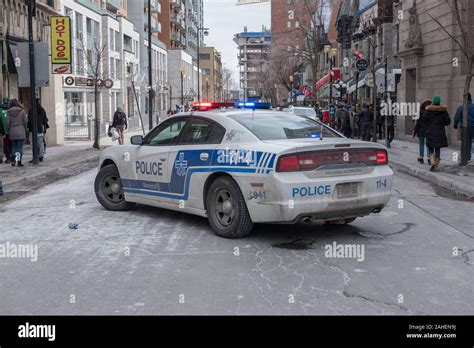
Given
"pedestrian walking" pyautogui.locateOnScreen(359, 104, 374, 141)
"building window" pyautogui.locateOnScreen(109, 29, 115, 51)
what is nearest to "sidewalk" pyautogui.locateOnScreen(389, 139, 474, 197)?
"pedestrian walking" pyautogui.locateOnScreen(359, 104, 374, 141)

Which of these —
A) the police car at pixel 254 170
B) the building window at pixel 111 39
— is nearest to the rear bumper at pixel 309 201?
the police car at pixel 254 170

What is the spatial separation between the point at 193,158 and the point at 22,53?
11.3m

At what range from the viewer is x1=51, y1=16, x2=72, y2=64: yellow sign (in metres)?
24.2

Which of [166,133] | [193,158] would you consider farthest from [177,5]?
[193,158]

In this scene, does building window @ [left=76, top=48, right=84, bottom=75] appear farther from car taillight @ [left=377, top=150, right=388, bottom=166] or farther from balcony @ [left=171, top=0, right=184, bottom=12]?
balcony @ [left=171, top=0, right=184, bottom=12]

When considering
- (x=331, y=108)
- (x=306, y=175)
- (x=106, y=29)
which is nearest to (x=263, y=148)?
(x=306, y=175)

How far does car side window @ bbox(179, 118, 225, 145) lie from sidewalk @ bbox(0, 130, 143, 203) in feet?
15.9

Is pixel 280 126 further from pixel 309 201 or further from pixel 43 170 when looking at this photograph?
pixel 43 170

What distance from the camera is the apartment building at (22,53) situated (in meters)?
21.5

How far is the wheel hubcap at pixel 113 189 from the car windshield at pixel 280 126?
8.17ft

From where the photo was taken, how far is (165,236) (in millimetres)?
7680

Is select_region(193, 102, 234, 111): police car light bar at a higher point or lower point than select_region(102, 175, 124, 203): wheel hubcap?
higher

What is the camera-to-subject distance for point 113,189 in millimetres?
9570
